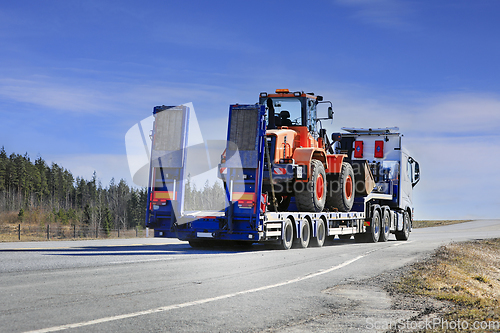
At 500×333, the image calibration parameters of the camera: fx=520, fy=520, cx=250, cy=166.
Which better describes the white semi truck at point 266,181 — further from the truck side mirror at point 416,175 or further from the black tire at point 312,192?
the truck side mirror at point 416,175

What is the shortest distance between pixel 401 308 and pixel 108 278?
485 centimetres

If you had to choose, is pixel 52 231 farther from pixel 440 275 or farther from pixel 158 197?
pixel 440 275

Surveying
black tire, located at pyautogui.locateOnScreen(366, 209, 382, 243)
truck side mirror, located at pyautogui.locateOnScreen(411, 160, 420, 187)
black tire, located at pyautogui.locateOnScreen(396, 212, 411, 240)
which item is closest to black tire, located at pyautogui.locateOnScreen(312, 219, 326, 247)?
black tire, located at pyautogui.locateOnScreen(366, 209, 382, 243)

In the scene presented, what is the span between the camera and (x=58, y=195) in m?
127

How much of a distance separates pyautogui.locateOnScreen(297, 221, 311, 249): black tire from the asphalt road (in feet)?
16.6

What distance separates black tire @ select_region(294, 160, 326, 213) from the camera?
17281 mm

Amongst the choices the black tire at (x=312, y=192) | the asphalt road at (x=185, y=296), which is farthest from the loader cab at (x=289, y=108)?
the asphalt road at (x=185, y=296)

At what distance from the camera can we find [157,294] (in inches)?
296

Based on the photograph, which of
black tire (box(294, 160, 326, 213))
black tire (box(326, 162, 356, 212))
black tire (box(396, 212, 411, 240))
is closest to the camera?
black tire (box(294, 160, 326, 213))

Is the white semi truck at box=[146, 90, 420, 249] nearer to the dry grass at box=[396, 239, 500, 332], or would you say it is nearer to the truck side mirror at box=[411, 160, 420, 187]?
the dry grass at box=[396, 239, 500, 332]

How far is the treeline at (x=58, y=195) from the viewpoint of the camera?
10506 centimetres

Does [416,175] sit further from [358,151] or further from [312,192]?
[312,192]

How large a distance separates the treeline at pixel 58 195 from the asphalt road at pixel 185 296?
82982 millimetres

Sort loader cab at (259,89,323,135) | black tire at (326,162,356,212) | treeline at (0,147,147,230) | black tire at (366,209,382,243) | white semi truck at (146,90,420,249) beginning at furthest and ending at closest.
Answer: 1. treeline at (0,147,147,230)
2. black tire at (366,209,382,243)
3. black tire at (326,162,356,212)
4. loader cab at (259,89,323,135)
5. white semi truck at (146,90,420,249)
